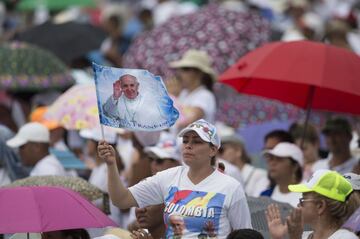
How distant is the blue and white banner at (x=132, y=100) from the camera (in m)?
10.1

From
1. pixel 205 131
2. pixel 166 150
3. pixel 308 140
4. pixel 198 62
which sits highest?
pixel 205 131

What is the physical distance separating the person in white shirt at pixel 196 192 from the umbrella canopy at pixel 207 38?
20.2ft

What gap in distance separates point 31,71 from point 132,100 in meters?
6.75

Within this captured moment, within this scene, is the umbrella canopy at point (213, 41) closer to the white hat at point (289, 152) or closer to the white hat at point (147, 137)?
the white hat at point (147, 137)

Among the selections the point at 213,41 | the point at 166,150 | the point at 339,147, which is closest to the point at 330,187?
the point at 166,150

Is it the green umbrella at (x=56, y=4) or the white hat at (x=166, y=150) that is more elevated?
the white hat at (x=166, y=150)

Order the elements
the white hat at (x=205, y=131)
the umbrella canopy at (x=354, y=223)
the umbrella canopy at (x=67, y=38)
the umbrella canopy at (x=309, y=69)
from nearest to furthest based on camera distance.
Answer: the umbrella canopy at (x=354, y=223) < the white hat at (x=205, y=131) < the umbrella canopy at (x=309, y=69) < the umbrella canopy at (x=67, y=38)

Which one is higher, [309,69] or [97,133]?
[309,69]

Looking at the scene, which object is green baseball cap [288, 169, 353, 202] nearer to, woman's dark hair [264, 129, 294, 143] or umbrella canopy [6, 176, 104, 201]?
umbrella canopy [6, 176, 104, 201]

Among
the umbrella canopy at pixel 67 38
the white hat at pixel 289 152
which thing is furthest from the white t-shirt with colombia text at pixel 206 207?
the umbrella canopy at pixel 67 38

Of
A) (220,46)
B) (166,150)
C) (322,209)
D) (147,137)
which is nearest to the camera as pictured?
(322,209)

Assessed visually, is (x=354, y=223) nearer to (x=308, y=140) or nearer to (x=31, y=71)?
(x=308, y=140)

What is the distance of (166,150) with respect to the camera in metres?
12.2

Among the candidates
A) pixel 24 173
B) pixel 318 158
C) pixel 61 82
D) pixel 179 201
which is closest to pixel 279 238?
pixel 179 201
